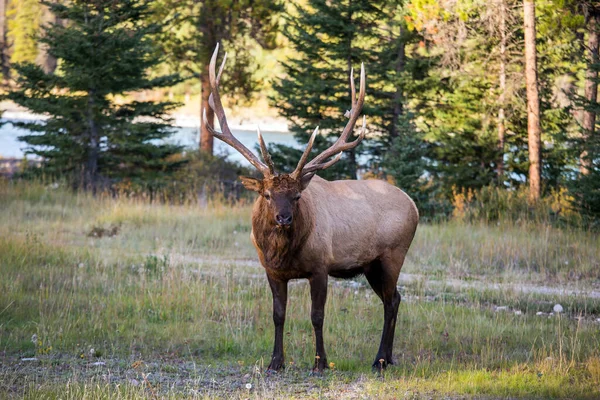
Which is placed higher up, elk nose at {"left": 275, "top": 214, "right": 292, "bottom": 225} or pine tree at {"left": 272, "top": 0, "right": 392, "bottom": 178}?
pine tree at {"left": 272, "top": 0, "right": 392, "bottom": 178}

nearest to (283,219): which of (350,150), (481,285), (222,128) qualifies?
(222,128)

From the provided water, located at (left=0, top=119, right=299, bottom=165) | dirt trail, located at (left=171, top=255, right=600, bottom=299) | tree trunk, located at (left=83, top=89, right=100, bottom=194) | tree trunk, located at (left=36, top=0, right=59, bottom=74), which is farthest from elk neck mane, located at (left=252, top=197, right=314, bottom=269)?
water, located at (left=0, top=119, right=299, bottom=165)

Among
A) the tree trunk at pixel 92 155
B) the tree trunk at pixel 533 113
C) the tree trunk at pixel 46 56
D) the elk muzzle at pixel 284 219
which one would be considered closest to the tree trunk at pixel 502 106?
the tree trunk at pixel 533 113

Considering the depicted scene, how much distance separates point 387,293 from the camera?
8.22m

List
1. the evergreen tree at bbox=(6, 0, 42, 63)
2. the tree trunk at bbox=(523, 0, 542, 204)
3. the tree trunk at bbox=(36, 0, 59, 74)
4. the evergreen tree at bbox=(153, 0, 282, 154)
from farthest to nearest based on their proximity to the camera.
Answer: the evergreen tree at bbox=(6, 0, 42, 63) → the evergreen tree at bbox=(153, 0, 282, 154) → the tree trunk at bbox=(36, 0, 59, 74) → the tree trunk at bbox=(523, 0, 542, 204)

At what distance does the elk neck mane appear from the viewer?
23.9 feet

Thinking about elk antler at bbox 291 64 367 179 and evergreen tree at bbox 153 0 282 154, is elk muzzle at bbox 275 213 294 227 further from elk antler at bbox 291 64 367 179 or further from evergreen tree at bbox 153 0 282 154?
evergreen tree at bbox 153 0 282 154

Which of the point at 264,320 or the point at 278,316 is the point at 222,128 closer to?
the point at 278,316

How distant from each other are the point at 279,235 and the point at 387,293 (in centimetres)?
159

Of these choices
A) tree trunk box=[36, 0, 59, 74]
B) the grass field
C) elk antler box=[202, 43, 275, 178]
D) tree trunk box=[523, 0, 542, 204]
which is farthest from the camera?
tree trunk box=[36, 0, 59, 74]

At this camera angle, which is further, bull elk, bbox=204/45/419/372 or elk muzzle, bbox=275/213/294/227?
bull elk, bbox=204/45/419/372

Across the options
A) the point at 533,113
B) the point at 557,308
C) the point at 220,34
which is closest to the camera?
the point at 557,308

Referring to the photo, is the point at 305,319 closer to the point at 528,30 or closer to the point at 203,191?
the point at 528,30

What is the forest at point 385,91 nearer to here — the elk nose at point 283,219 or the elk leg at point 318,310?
the elk leg at point 318,310
